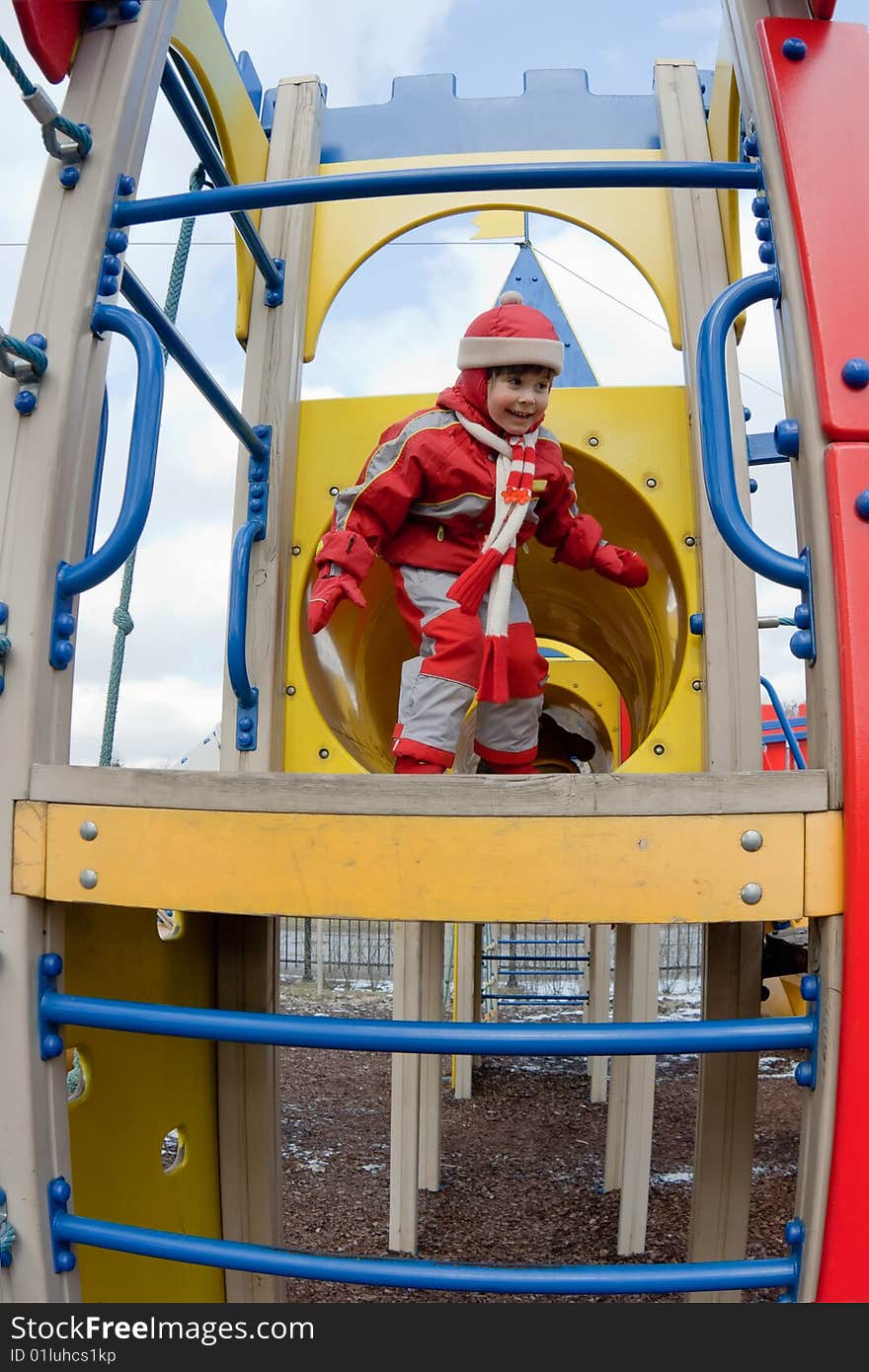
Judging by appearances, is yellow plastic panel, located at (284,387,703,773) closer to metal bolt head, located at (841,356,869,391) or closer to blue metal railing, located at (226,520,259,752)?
blue metal railing, located at (226,520,259,752)

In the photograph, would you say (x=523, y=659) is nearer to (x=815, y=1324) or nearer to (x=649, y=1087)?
(x=815, y=1324)

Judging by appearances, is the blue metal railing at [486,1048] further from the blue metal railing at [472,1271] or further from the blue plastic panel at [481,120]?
the blue plastic panel at [481,120]

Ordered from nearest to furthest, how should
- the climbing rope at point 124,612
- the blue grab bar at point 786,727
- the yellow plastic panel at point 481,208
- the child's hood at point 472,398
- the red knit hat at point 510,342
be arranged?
the climbing rope at point 124,612, the red knit hat at point 510,342, the child's hood at point 472,398, the yellow plastic panel at point 481,208, the blue grab bar at point 786,727

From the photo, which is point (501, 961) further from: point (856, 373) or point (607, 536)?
point (856, 373)

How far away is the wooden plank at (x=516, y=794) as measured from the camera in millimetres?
1155

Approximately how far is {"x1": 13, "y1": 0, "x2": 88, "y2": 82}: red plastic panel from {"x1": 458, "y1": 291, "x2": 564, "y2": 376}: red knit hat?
0.90 m

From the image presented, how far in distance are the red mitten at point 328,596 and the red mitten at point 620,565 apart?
0.69 meters

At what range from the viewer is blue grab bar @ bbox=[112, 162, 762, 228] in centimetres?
150

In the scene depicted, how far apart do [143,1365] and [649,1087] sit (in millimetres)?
2197

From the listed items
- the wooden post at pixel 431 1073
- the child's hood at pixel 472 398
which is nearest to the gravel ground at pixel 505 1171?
the wooden post at pixel 431 1073

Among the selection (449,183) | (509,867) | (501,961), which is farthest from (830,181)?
(501,961)

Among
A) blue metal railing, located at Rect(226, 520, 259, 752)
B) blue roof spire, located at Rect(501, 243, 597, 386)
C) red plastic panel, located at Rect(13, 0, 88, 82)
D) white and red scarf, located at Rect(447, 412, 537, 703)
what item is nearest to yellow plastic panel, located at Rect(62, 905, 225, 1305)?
blue metal railing, located at Rect(226, 520, 259, 752)

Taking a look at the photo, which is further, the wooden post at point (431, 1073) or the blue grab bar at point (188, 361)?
the wooden post at point (431, 1073)

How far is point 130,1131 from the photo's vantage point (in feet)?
5.64
